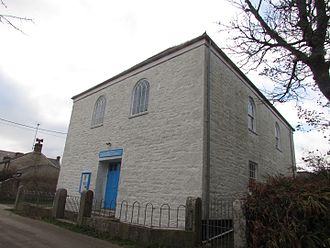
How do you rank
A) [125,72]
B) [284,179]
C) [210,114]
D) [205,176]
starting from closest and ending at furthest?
[284,179] < [205,176] < [210,114] < [125,72]

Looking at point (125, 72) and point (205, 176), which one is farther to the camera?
point (125, 72)

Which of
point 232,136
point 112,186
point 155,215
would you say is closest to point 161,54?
point 232,136

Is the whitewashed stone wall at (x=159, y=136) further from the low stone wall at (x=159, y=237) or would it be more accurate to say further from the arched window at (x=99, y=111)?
the low stone wall at (x=159, y=237)

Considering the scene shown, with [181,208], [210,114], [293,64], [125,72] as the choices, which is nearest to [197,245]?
[181,208]

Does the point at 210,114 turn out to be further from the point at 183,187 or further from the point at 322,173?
the point at 322,173

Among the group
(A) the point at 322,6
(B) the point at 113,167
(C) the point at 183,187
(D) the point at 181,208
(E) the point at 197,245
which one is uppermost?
(A) the point at 322,6

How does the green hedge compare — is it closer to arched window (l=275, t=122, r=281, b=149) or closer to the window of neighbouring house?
the window of neighbouring house

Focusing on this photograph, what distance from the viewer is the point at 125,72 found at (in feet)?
46.6

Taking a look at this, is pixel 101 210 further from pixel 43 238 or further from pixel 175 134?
pixel 175 134

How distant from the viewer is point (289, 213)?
5.94 metres

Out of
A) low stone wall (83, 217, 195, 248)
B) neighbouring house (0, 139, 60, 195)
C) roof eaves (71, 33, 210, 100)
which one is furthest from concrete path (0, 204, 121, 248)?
neighbouring house (0, 139, 60, 195)

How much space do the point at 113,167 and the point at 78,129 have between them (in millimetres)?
4515

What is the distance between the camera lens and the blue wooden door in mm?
12541

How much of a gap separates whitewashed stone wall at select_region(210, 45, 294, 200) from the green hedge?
2012mm
